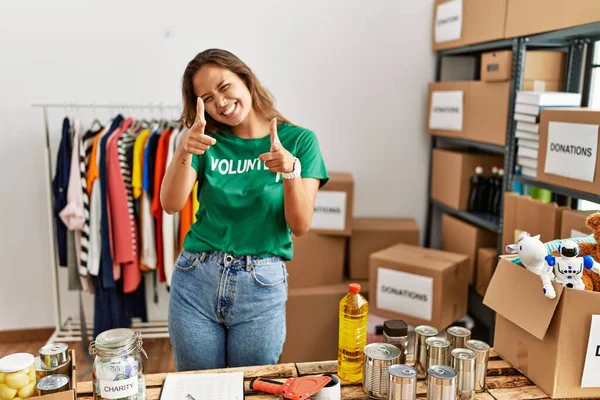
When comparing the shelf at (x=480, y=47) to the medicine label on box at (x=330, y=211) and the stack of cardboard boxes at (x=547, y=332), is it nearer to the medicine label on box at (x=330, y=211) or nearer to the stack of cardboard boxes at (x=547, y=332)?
the medicine label on box at (x=330, y=211)

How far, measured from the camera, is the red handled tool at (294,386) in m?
1.13

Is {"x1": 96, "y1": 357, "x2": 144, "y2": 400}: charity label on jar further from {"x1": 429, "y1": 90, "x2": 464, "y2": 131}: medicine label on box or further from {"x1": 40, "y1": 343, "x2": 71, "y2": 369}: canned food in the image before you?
{"x1": 429, "y1": 90, "x2": 464, "y2": 131}: medicine label on box

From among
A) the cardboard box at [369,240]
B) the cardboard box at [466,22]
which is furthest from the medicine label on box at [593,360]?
the cardboard box at [369,240]

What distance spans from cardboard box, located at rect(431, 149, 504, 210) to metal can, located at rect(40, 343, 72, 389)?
227 centimetres

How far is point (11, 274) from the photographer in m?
3.13

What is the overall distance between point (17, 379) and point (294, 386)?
1.77 feet

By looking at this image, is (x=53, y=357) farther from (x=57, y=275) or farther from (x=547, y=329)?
(x=57, y=275)

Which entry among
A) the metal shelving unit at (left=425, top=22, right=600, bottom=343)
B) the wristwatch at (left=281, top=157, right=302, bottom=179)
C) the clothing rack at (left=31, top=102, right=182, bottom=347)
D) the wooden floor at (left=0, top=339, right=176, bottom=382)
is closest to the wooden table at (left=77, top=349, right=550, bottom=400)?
the wristwatch at (left=281, top=157, right=302, bottom=179)

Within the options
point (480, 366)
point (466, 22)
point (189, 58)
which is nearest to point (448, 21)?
point (466, 22)

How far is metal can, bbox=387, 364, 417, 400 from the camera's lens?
1.11 m

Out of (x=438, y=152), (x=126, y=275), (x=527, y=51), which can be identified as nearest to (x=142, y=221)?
(x=126, y=275)

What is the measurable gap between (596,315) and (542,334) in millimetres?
116

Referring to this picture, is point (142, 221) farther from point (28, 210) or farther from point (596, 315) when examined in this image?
point (596, 315)

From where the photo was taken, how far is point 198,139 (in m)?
1.38
